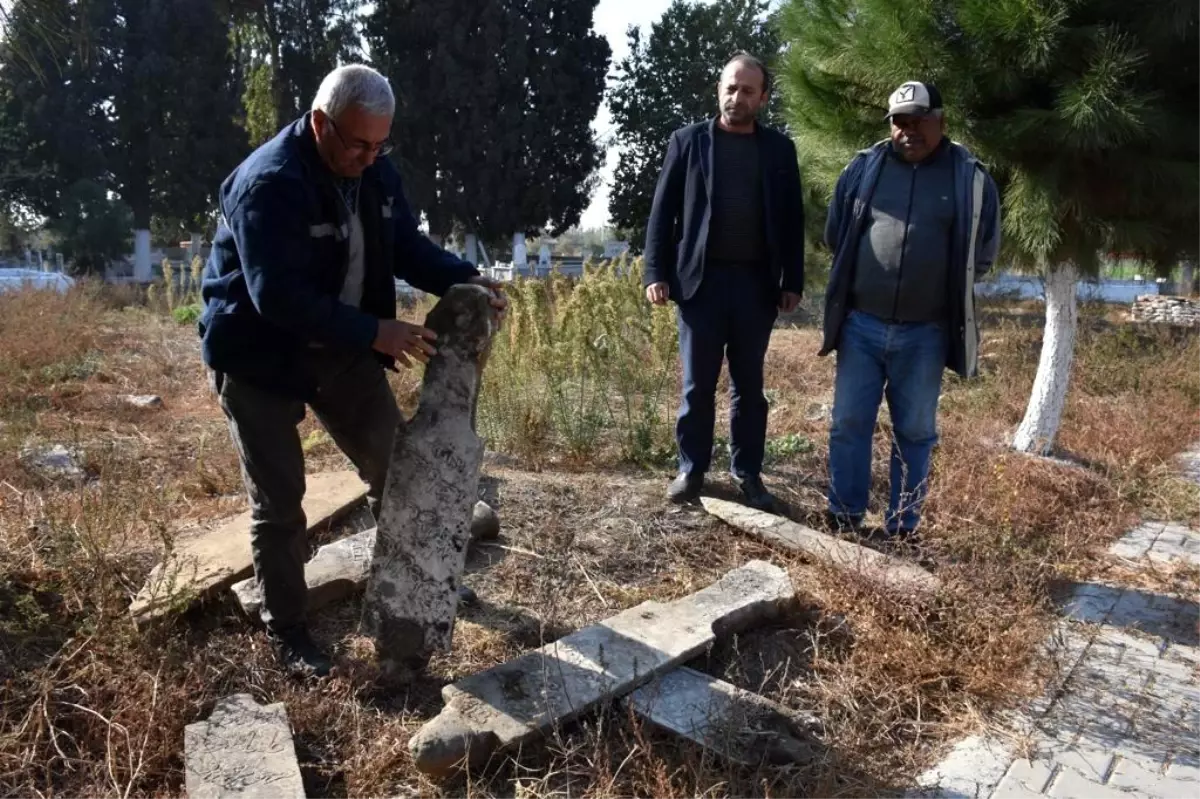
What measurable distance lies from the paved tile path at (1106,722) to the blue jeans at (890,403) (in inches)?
33.3

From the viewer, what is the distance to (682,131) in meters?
4.07

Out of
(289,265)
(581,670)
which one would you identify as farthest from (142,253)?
(581,670)

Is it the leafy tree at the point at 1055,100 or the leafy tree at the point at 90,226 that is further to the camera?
the leafy tree at the point at 90,226

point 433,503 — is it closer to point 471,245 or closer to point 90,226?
point 471,245

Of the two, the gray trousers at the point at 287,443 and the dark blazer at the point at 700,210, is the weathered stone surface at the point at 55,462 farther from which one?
the dark blazer at the point at 700,210

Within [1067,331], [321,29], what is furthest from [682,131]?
[321,29]

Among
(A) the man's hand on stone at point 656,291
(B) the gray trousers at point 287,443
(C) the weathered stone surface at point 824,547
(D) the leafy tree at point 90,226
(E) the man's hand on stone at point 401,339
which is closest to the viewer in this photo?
(E) the man's hand on stone at point 401,339

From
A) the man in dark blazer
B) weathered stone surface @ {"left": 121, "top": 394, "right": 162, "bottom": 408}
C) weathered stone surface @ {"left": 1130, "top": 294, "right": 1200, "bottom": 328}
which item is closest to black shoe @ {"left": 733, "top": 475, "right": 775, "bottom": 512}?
the man in dark blazer

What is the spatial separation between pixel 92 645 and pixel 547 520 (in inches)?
75.8

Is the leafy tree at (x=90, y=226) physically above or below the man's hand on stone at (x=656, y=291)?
above

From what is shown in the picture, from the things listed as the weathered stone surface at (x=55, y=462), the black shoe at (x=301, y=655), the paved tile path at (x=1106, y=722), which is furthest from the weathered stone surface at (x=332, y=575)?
the paved tile path at (x=1106, y=722)

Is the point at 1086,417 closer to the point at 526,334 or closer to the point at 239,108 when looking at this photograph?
the point at 526,334

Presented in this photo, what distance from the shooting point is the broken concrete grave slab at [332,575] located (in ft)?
10.0

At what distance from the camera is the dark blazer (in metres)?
3.97
